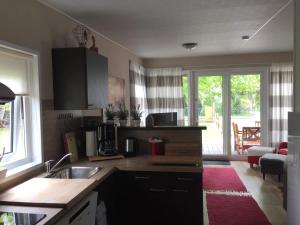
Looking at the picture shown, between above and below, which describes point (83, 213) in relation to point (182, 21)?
below

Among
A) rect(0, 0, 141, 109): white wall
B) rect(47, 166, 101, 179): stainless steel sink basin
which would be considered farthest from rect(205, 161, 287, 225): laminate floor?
rect(0, 0, 141, 109): white wall

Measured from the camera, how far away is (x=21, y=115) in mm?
2467

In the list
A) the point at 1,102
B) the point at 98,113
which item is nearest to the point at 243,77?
the point at 98,113

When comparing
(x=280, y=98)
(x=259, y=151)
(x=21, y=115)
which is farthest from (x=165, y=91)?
(x=21, y=115)

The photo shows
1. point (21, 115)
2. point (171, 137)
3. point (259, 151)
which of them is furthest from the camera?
point (259, 151)

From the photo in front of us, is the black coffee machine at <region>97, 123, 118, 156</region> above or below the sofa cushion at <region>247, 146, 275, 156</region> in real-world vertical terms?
above

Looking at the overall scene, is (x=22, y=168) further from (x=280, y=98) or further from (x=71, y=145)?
(x=280, y=98)

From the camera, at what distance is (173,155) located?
309 cm

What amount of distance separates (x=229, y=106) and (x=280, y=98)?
113 centimetres

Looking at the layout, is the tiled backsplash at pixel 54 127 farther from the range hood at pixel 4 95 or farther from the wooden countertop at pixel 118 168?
the range hood at pixel 4 95

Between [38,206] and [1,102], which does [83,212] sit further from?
[1,102]

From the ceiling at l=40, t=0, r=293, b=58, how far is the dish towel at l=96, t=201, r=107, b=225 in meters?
1.92

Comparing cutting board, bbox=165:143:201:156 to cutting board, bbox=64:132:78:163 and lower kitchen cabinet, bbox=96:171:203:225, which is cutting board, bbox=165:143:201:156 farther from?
cutting board, bbox=64:132:78:163

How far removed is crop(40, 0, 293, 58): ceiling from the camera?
2730 mm
